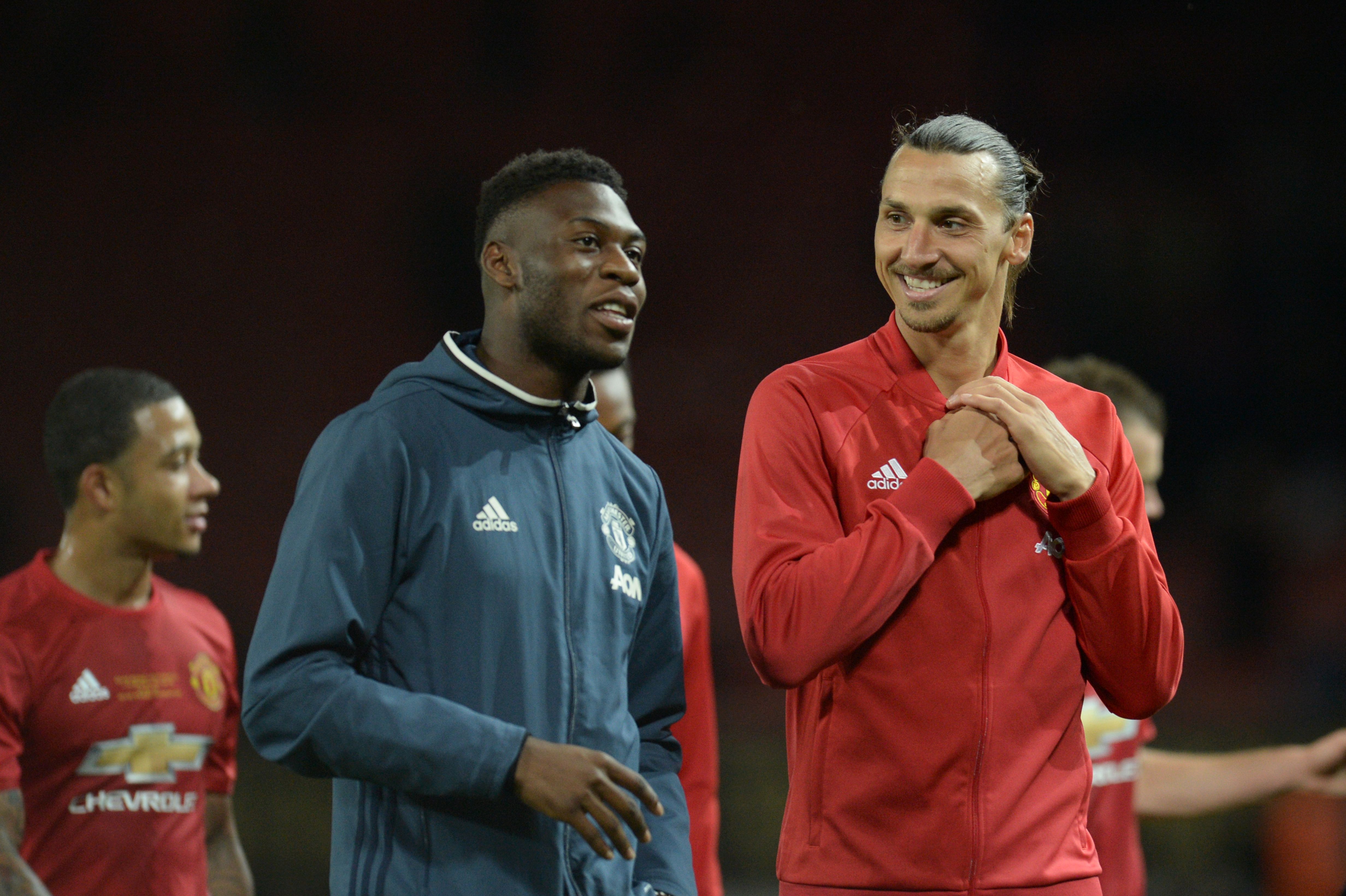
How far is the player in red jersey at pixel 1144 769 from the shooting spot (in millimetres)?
3557

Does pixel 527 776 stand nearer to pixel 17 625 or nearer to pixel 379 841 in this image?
pixel 379 841

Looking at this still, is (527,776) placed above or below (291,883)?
above

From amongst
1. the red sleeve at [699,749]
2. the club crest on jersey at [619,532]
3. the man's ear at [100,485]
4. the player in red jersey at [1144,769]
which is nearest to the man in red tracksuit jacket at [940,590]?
the club crest on jersey at [619,532]

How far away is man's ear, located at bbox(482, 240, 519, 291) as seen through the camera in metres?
2.31

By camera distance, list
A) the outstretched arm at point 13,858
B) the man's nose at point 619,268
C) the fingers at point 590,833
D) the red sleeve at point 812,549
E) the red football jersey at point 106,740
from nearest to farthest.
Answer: the fingers at point 590,833
the red sleeve at point 812,549
the man's nose at point 619,268
the outstretched arm at point 13,858
the red football jersey at point 106,740

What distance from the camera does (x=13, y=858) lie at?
2979 millimetres

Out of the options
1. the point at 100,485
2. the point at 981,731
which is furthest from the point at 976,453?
the point at 100,485

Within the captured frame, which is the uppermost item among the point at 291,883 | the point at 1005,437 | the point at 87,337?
the point at 87,337

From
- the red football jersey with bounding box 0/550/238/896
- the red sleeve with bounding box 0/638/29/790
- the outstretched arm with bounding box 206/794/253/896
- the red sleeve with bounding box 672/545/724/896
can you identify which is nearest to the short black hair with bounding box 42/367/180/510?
the red football jersey with bounding box 0/550/238/896

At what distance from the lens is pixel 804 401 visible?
231cm

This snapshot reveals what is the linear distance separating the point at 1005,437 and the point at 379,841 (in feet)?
3.74

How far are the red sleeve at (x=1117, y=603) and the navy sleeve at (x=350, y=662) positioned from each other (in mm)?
929

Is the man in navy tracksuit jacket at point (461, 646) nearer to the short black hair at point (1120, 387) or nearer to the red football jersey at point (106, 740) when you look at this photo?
the red football jersey at point (106, 740)

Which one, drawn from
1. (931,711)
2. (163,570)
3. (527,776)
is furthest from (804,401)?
(163,570)
